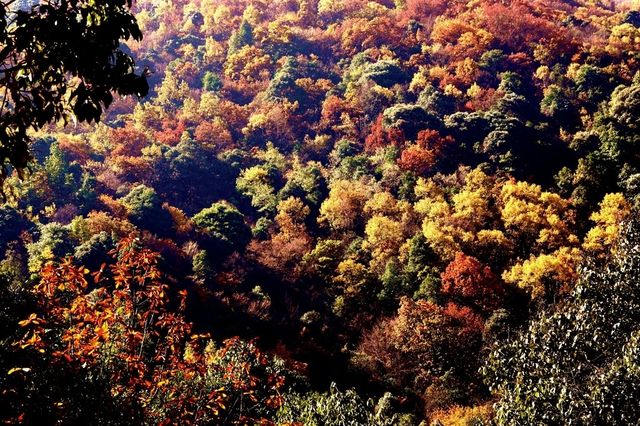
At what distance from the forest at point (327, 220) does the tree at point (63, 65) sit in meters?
0.03

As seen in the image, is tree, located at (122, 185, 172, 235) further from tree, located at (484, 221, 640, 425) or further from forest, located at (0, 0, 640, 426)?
tree, located at (484, 221, 640, 425)

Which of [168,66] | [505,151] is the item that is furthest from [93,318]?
[168,66]

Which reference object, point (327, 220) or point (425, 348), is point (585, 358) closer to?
point (425, 348)

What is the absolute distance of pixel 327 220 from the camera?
60.2m

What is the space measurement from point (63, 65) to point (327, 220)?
5540 cm

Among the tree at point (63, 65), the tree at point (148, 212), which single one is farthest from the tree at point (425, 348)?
the tree at point (63, 65)

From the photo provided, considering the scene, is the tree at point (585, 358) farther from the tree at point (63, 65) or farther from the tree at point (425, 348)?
the tree at point (425, 348)

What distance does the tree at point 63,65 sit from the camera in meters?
4.70

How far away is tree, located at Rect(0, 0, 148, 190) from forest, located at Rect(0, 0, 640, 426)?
0.08 feet

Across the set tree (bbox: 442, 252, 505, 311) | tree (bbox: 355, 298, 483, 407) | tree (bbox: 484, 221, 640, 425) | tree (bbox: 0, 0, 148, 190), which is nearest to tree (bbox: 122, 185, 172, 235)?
tree (bbox: 355, 298, 483, 407)

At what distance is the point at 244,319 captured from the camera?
144ft

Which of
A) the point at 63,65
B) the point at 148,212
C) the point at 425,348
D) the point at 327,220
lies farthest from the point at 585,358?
the point at 148,212

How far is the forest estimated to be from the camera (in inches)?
390

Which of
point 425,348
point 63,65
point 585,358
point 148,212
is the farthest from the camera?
point 148,212
